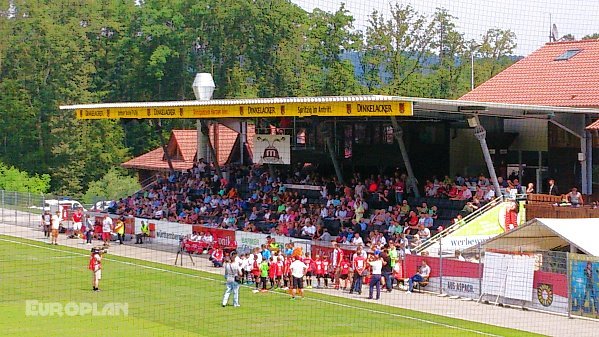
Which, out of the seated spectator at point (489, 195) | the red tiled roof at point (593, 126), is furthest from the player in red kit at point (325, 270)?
the red tiled roof at point (593, 126)

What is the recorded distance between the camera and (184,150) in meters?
53.5

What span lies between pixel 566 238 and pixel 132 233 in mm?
19559

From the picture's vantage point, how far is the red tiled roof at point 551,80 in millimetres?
33219

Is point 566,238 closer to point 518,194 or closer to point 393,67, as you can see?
point 518,194

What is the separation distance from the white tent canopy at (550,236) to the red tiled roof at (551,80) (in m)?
7.59

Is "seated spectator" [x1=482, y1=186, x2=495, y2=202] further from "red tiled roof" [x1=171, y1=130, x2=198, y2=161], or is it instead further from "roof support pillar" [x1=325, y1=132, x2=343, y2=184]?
"red tiled roof" [x1=171, y1=130, x2=198, y2=161]

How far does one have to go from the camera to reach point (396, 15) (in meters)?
51.3

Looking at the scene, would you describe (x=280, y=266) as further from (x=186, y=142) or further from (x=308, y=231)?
(x=186, y=142)

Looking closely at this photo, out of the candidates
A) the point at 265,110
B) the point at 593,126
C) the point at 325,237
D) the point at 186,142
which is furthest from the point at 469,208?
the point at 186,142

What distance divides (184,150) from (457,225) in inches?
1103

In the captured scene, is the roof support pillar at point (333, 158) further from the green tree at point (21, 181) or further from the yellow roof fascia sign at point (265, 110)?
the green tree at point (21, 181)

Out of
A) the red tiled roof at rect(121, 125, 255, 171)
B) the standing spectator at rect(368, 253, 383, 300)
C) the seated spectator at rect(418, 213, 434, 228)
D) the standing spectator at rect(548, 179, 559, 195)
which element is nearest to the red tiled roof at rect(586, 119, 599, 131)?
the standing spectator at rect(548, 179, 559, 195)

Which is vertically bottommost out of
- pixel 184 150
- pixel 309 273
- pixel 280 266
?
pixel 309 273

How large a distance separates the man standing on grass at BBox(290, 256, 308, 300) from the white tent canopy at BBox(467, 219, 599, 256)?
4.34m
